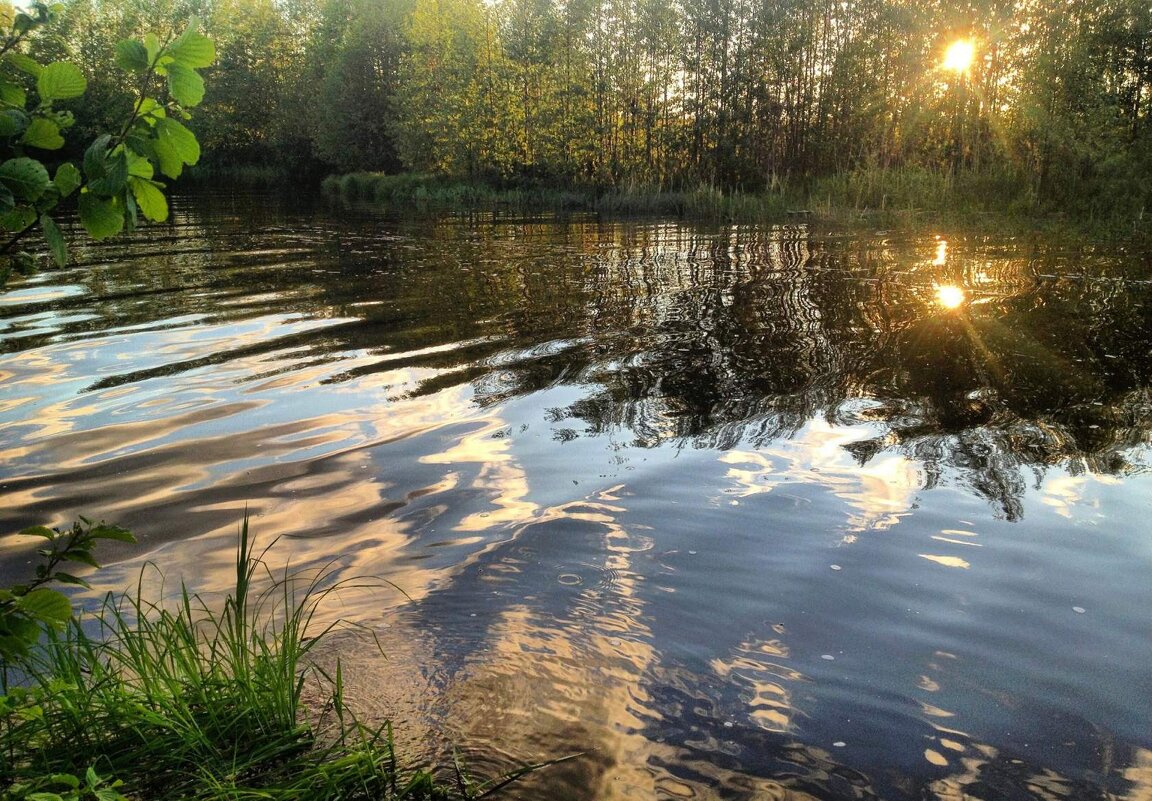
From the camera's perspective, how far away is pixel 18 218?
194 cm

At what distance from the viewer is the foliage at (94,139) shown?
70.1 inches

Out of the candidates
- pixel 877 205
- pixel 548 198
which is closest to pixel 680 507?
pixel 877 205

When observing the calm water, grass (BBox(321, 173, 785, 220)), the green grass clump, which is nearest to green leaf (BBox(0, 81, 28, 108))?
the green grass clump

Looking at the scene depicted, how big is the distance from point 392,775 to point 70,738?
2.77ft

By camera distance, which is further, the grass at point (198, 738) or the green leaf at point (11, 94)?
the grass at point (198, 738)

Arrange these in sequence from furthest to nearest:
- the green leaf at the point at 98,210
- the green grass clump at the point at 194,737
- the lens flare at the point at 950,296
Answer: the lens flare at the point at 950,296, the green grass clump at the point at 194,737, the green leaf at the point at 98,210

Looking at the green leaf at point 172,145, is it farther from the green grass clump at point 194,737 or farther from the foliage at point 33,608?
the green grass clump at point 194,737

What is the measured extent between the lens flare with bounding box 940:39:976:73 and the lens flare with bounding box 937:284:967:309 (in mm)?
14654

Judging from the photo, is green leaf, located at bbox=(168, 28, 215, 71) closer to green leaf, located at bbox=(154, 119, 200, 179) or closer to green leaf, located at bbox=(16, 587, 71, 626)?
green leaf, located at bbox=(154, 119, 200, 179)

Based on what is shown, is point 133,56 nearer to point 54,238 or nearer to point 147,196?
point 147,196

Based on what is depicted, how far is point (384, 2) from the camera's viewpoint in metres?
51.6

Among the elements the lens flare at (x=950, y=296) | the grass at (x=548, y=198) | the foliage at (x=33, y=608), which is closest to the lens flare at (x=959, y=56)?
the grass at (x=548, y=198)

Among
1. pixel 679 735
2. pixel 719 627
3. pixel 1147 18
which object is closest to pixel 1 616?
pixel 679 735

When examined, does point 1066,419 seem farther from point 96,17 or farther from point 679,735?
point 96,17
